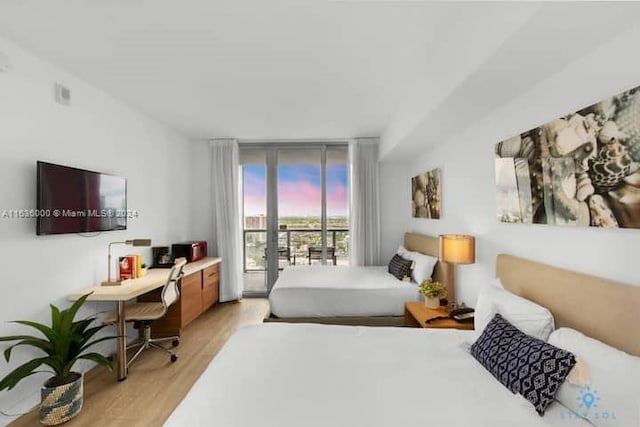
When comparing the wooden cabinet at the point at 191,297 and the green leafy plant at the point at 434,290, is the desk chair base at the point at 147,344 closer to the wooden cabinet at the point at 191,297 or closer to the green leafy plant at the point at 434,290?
the wooden cabinet at the point at 191,297

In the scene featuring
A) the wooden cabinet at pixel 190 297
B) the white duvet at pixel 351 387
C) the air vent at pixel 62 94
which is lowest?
the wooden cabinet at pixel 190 297

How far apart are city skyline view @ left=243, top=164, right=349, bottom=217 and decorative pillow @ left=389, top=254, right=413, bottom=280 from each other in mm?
1421

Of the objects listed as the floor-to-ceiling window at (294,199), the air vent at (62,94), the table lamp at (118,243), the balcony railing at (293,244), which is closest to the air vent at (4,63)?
the air vent at (62,94)

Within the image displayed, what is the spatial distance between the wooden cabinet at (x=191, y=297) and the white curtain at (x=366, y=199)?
220 centimetres

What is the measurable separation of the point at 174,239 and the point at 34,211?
2061mm

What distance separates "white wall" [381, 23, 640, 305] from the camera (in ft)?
4.40

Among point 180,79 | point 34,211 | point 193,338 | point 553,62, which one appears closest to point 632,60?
point 553,62

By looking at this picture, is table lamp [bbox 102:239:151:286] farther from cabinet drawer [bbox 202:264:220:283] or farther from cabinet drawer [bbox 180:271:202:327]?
cabinet drawer [bbox 202:264:220:283]

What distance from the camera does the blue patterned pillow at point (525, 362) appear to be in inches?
47.1

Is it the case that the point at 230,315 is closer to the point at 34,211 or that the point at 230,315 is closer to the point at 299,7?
the point at 34,211

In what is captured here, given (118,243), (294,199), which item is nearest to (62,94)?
(118,243)

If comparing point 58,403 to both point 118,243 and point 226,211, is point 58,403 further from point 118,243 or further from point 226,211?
point 226,211

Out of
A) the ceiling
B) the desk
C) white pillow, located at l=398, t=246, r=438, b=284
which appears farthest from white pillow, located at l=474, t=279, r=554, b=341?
the desk

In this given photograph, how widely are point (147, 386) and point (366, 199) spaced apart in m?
3.54
